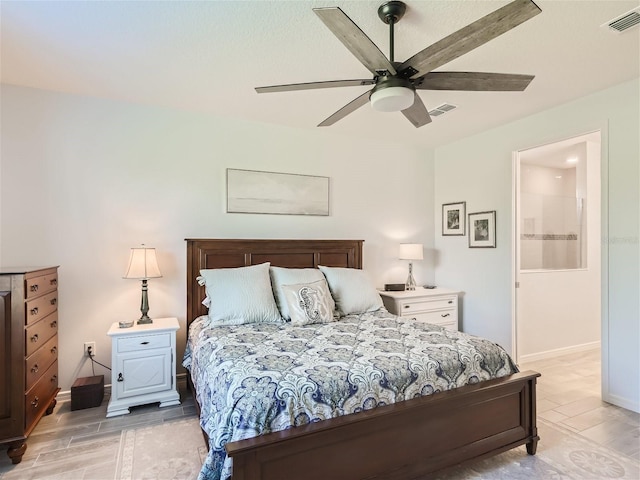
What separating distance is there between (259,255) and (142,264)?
1.08m

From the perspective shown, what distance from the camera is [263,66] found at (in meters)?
2.59

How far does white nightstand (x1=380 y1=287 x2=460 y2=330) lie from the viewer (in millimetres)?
3959

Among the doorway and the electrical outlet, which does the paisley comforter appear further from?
the doorway

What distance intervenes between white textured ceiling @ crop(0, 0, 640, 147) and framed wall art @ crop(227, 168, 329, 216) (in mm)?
714

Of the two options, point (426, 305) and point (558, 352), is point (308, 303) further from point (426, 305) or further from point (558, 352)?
point (558, 352)

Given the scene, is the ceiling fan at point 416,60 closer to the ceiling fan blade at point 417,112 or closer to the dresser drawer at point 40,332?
the ceiling fan blade at point 417,112

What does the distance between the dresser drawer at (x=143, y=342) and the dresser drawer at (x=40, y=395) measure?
516 millimetres

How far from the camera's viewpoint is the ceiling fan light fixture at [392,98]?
6.11 feet

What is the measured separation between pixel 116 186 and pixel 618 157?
4.28m

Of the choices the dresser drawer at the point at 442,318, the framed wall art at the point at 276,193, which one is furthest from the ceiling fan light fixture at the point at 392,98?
the dresser drawer at the point at 442,318

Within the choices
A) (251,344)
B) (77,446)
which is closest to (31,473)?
(77,446)

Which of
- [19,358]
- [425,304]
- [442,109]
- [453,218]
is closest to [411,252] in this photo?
[425,304]

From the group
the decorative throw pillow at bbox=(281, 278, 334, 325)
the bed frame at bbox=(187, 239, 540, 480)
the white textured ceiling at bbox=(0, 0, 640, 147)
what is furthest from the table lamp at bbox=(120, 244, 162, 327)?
the bed frame at bbox=(187, 239, 540, 480)

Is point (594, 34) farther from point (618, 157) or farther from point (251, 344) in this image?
point (251, 344)
